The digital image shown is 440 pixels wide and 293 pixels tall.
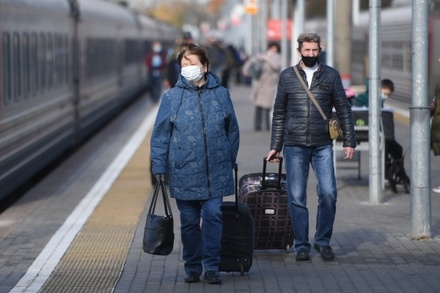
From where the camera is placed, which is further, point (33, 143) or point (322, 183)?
point (33, 143)

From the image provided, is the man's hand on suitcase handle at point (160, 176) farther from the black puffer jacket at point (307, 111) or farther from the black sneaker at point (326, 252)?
the black sneaker at point (326, 252)

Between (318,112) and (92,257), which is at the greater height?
(318,112)

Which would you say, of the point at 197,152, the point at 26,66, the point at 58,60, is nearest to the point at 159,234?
the point at 197,152

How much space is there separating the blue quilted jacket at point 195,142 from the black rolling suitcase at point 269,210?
3.91 ft

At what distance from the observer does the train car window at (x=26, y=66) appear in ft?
57.0

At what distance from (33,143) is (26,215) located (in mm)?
3722

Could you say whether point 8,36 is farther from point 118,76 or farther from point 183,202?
point 118,76

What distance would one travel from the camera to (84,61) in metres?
26.7

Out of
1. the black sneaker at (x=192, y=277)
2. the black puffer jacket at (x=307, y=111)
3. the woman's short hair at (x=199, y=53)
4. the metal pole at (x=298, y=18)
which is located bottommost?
the black sneaker at (x=192, y=277)

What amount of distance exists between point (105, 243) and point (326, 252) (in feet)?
7.48

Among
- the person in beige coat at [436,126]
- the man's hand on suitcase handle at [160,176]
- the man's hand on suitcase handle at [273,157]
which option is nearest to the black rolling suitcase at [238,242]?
the man's hand on suitcase handle at [160,176]

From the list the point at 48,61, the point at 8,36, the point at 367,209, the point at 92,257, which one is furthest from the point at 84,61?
the point at 92,257

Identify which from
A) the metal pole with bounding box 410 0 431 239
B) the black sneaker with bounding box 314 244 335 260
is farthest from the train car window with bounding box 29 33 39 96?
the black sneaker with bounding box 314 244 335 260

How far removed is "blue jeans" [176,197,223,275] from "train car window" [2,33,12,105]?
6261mm
